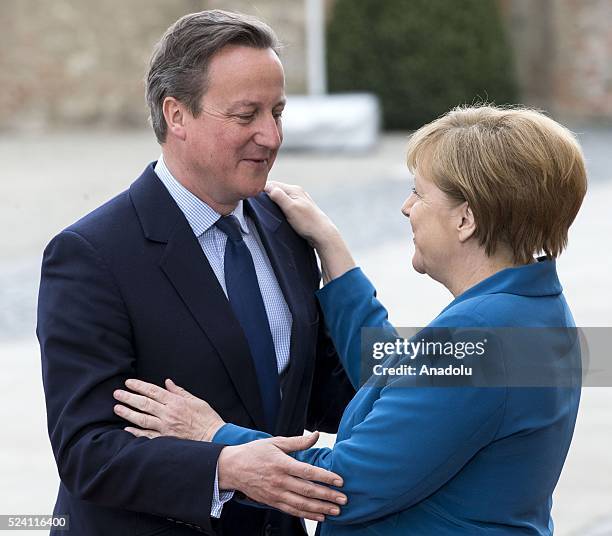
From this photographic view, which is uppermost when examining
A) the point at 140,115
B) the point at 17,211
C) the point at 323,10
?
the point at 323,10

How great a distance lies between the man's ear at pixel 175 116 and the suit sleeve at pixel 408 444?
2.33 feet

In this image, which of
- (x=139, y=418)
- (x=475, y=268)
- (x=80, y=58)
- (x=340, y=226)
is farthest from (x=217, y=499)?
(x=80, y=58)

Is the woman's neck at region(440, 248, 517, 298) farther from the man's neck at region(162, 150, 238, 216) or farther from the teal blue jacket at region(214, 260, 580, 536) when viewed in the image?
the man's neck at region(162, 150, 238, 216)

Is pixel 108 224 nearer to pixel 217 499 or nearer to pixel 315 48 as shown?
pixel 217 499

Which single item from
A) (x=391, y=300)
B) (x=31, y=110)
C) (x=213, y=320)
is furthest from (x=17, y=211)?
(x=213, y=320)

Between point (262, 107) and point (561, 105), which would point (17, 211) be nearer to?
point (262, 107)

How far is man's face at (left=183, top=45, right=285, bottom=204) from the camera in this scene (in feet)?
8.11

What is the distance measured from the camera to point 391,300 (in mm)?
7996

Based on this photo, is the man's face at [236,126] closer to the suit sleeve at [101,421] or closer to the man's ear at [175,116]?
the man's ear at [175,116]

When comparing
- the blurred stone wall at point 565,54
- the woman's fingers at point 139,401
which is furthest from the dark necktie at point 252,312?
the blurred stone wall at point 565,54

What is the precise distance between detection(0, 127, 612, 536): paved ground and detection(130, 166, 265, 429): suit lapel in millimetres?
2459

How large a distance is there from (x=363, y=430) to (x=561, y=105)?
1976 centimetres

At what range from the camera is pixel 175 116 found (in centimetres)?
253

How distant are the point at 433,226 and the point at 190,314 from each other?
522 mm
